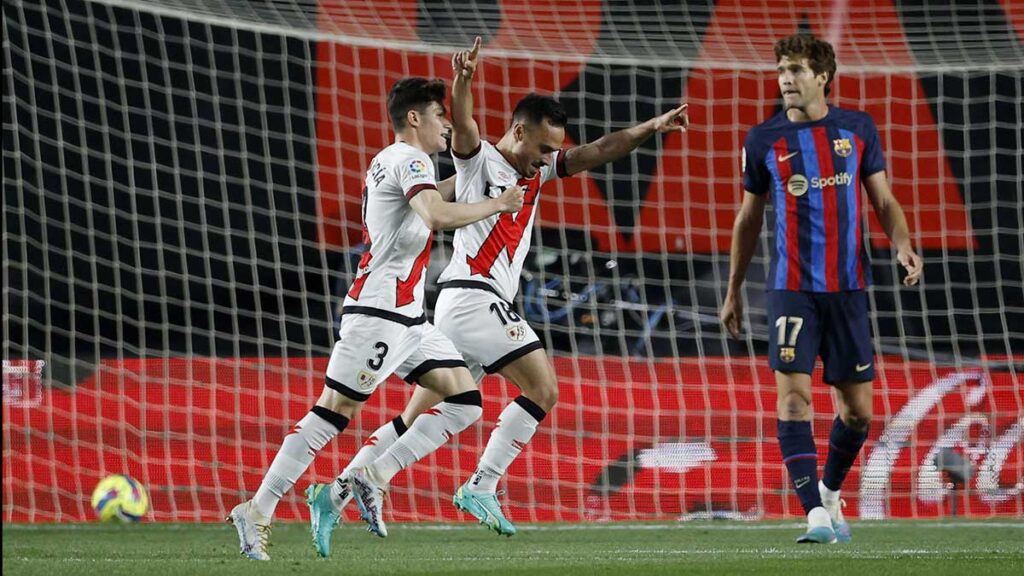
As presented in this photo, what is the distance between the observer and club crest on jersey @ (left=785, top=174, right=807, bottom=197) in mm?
5074

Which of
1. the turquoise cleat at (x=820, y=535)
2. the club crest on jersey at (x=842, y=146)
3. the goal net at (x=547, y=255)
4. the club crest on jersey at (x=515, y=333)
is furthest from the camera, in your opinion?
the goal net at (x=547, y=255)

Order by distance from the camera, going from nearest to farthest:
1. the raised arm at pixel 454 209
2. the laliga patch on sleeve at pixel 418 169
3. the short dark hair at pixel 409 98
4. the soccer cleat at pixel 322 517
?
the raised arm at pixel 454 209 → the laliga patch on sleeve at pixel 418 169 → the soccer cleat at pixel 322 517 → the short dark hair at pixel 409 98

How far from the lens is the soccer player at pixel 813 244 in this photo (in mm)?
5035

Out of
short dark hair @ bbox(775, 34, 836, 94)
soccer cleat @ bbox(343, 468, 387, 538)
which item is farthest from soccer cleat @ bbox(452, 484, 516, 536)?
short dark hair @ bbox(775, 34, 836, 94)

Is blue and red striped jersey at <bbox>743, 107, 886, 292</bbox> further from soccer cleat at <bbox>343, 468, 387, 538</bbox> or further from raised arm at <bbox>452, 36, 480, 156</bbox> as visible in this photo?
soccer cleat at <bbox>343, 468, 387, 538</bbox>

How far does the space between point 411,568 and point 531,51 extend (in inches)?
221

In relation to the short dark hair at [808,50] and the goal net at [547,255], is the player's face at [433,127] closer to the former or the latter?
the short dark hair at [808,50]

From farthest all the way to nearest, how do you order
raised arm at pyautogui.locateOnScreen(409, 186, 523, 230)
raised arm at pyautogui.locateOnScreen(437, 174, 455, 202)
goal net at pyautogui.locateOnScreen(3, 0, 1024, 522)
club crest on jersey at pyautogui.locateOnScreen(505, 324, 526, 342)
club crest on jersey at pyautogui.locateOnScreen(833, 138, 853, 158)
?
goal net at pyautogui.locateOnScreen(3, 0, 1024, 522) < raised arm at pyautogui.locateOnScreen(437, 174, 455, 202) < club crest on jersey at pyautogui.locateOnScreen(505, 324, 526, 342) < club crest on jersey at pyautogui.locateOnScreen(833, 138, 853, 158) < raised arm at pyautogui.locateOnScreen(409, 186, 523, 230)

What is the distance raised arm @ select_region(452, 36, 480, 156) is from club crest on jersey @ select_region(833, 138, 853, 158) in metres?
1.29

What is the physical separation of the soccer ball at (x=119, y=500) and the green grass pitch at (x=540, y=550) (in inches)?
7.5

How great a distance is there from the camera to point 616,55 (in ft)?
31.4

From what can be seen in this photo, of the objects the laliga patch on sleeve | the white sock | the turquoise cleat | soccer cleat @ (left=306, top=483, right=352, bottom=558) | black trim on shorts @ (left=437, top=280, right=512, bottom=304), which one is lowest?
the turquoise cleat

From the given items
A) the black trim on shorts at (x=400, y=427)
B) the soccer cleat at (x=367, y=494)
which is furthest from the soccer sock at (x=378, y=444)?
the soccer cleat at (x=367, y=494)

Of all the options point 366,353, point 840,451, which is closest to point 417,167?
point 366,353
